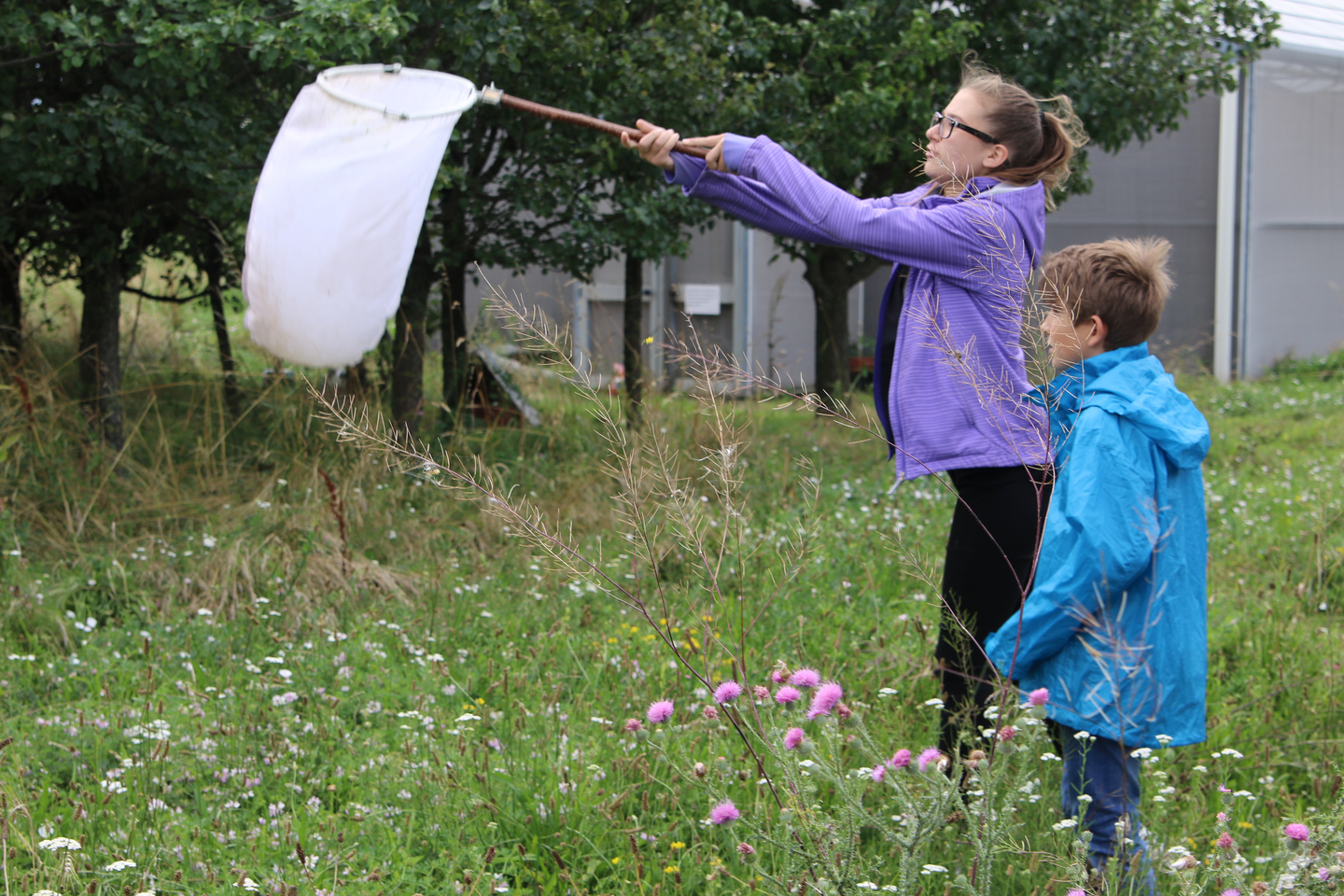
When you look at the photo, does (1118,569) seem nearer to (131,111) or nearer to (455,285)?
(131,111)

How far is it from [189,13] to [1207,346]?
12236mm

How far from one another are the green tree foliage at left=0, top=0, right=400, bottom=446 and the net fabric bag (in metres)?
1.86

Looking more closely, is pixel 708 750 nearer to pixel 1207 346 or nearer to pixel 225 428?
pixel 225 428

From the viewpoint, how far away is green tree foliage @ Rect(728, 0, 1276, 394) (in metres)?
6.19

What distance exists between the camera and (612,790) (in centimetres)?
242

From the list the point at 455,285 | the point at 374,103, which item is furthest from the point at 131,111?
the point at 374,103

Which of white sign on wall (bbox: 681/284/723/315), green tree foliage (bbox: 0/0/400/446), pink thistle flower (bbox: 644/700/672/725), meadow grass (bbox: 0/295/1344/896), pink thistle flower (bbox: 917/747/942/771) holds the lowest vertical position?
meadow grass (bbox: 0/295/1344/896)

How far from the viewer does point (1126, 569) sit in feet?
6.37

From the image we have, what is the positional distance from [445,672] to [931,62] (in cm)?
484

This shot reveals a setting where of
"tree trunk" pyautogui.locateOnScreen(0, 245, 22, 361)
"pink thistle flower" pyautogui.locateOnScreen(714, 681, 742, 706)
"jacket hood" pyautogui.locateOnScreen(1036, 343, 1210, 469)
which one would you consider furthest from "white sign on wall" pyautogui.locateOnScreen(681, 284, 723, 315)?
"pink thistle flower" pyautogui.locateOnScreen(714, 681, 742, 706)

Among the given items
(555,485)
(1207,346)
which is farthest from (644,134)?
(1207,346)

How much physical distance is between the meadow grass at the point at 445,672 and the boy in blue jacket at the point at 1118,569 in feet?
0.48

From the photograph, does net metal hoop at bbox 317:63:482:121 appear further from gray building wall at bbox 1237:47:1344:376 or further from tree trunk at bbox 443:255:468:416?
gray building wall at bbox 1237:47:1344:376

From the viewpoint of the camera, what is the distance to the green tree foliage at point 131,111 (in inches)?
154
